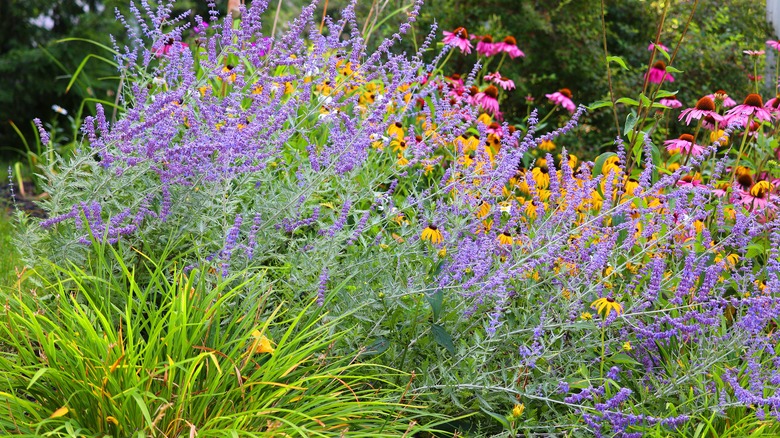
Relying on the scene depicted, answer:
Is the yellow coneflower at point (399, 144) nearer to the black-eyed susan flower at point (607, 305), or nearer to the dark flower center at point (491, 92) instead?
the dark flower center at point (491, 92)

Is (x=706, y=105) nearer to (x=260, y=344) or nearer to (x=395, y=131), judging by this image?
(x=395, y=131)

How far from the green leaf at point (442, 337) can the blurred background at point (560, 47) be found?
5.34 metres

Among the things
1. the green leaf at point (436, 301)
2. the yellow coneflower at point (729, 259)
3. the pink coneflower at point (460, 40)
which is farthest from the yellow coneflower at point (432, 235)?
the pink coneflower at point (460, 40)

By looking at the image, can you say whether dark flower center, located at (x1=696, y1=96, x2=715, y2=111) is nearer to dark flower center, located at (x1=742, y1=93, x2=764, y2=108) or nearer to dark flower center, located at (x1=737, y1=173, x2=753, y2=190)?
dark flower center, located at (x1=742, y1=93, x2=764, y2=108)

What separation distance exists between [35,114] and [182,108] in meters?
7.31

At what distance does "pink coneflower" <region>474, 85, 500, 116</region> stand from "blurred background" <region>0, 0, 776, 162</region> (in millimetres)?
2759

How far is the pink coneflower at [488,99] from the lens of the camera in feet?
15.5

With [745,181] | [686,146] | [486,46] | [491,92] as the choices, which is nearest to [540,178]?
[686,146]

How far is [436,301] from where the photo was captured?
2.47 meters

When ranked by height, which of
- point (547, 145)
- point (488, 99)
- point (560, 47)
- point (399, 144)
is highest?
point (399, 144)

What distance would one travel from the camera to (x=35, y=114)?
9.29 meters

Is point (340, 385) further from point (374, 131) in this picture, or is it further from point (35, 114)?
point (35, 114)

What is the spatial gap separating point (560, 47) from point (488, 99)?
11.0ft

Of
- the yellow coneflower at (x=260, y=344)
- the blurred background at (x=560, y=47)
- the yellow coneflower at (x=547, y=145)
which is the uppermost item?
the yellow coneflower at (x=260, y=344)
